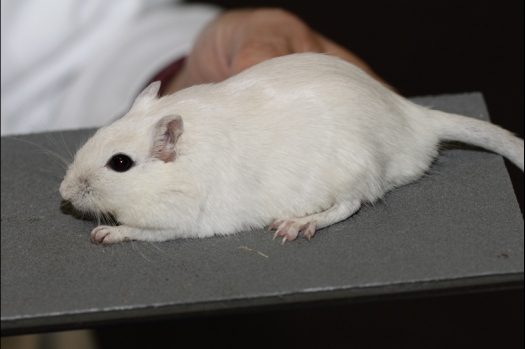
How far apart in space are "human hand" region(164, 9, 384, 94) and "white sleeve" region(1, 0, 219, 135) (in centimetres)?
32

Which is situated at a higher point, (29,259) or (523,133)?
(29,259)

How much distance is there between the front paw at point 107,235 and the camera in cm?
249

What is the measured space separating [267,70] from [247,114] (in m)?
0.24

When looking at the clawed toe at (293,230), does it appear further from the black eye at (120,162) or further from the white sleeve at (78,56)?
the white sleeve at (78,56)

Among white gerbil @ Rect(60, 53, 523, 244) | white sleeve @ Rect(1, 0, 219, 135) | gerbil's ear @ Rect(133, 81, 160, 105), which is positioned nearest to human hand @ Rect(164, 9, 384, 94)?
white sleeve @ Rect(1, 0, 219, 135)

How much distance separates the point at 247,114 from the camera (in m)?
2.46

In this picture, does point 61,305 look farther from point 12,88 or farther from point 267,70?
point 12,88

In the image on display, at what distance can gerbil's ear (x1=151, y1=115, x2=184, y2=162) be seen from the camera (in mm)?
2340

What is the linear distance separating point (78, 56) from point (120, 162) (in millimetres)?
2646

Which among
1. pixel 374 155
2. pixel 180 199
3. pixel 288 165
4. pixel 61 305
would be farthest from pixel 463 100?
pixel 61 305

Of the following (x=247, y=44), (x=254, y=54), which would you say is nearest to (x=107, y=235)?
(x=254, y=54)

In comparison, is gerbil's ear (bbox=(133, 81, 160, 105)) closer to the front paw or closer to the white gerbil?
the white gerbil

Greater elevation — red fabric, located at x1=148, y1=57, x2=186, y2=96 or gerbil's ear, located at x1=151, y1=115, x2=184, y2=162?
gerbil's ear, located at x1=151, y1=115, x2=184, y2=162

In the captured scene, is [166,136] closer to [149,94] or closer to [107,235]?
[149,94]
